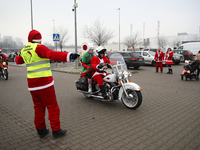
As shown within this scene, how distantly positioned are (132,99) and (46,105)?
106 inches

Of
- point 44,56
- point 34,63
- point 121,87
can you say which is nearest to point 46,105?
point 34,63

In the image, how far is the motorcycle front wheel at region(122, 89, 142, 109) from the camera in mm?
4980

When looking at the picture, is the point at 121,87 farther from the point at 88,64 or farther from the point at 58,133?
the point at 58,133

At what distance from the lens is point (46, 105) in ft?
11.4

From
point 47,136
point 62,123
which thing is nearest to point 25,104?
point 62,123

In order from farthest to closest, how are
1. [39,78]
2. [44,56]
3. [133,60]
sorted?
1. [133,60]
2. [39,78]
3. [44,56]

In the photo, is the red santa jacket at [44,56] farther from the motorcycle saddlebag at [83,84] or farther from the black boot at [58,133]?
the motorcycle saddlebag at [83,84]

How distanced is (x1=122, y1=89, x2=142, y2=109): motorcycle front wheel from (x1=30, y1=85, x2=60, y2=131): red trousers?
2411mm

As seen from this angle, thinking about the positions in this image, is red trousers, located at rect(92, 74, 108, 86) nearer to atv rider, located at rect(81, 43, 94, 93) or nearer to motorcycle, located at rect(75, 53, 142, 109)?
motorcycle, located at rect(75, 53, 142, 109)

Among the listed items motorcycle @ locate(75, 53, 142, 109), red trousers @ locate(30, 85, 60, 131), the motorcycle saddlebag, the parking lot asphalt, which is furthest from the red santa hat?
the motorcycle saddlebag

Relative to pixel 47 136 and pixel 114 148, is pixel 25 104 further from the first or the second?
pixel 114 148

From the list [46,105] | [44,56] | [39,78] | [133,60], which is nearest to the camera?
[44,56]

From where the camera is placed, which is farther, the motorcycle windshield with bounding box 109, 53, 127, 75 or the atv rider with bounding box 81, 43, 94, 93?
the atv rider with bounding box 81, 43, 94, 93

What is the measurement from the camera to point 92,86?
6.03 metres
